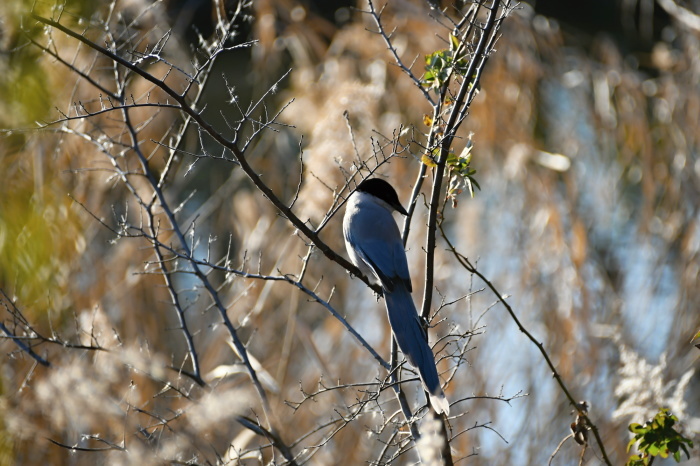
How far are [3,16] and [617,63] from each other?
2718 millimetres

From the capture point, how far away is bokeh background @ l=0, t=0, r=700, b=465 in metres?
2.68

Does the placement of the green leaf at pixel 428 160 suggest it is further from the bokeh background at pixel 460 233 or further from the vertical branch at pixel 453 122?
the bokeh background at pixel 460 233

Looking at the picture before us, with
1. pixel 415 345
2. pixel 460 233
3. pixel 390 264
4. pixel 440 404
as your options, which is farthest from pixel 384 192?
pixel 440 404

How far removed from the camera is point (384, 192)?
257cm

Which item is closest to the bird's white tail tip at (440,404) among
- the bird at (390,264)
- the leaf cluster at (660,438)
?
the bird at (390,264)

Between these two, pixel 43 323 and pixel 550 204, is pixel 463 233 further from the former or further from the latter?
pixel 43 323

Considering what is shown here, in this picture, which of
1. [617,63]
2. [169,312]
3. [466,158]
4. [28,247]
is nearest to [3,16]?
[28,247]

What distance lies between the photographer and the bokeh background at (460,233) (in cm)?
268

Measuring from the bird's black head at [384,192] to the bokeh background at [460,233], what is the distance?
0.18m

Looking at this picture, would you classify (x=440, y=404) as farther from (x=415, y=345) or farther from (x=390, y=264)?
(x=390, y=264)

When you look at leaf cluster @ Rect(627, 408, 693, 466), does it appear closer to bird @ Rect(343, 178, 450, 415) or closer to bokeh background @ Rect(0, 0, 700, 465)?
bird @ Rect(343, 178, 450, 415)

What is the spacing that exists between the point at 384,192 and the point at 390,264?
45 cm

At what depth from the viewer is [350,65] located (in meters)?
3.61

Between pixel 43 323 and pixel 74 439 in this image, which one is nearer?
pixel 74 439
